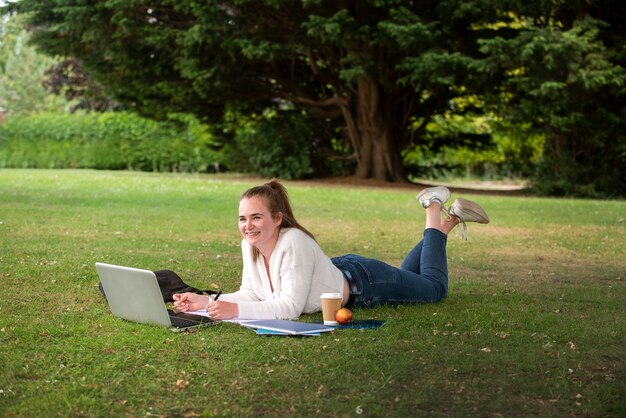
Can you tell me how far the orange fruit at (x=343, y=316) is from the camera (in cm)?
619

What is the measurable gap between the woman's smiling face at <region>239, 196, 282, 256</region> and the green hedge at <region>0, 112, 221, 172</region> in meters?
27.3

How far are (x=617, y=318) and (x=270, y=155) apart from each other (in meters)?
21.1

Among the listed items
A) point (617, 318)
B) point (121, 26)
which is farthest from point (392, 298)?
point (121, 26)

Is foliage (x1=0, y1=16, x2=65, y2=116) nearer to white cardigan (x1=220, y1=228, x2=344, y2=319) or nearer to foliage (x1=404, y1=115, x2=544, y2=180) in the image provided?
foliage (x1=404, y1=115, x2=544, y2=180)

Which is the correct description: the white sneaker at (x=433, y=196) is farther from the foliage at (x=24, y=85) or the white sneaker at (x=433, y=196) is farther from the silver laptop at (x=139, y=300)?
the foliage at (x=24, y=85)

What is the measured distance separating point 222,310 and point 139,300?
537 millimetres

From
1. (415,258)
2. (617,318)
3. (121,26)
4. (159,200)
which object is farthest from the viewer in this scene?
(121,26)

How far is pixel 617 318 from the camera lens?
6.87 meters

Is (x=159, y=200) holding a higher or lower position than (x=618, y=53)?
lower

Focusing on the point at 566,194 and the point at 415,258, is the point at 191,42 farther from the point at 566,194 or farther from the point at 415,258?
the point at 415,258

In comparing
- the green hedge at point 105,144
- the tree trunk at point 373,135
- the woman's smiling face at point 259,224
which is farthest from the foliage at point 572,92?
the green hedge at point 105,144

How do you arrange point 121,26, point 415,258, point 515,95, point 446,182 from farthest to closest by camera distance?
point 446,182 → point 121,26 → point 515,95 → point 415,258

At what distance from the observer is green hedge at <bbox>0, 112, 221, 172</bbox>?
112 feet

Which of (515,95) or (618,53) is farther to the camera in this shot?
(515,95)
